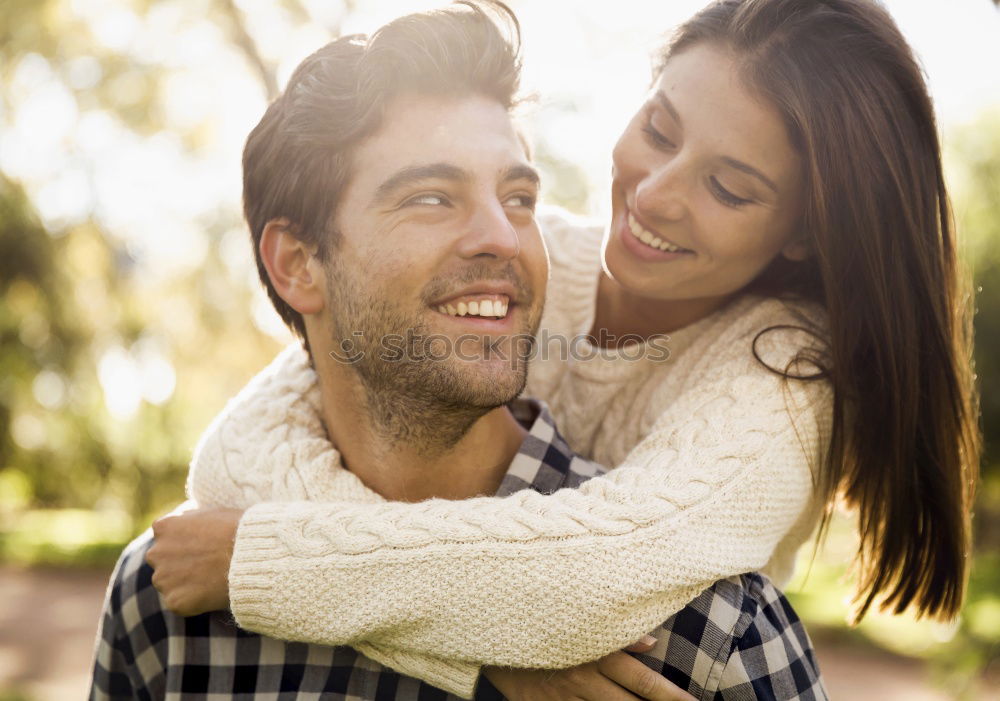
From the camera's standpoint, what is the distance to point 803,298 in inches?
97.8

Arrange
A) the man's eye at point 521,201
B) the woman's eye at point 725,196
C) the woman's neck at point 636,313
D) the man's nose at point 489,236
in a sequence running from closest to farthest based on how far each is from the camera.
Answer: the man's nose at point 489,236 < the man's eye at point 521,201 < the woman's eye at point 725,196 < the woman's neck at point 636,313

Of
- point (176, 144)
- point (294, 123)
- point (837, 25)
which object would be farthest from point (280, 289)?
point (176, 144)

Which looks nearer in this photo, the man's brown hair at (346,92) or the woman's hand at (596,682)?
the woman's hand at (596,682)

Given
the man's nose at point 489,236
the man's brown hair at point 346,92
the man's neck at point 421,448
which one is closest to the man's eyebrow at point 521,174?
the man's nose at point 489,236

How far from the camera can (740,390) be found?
2141 mm

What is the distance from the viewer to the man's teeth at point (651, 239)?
8.13 feet

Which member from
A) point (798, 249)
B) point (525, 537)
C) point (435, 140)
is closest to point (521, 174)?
point (435, 140)

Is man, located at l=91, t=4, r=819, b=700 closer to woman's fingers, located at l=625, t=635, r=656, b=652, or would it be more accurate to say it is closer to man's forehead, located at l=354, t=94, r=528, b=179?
man's forehead, located at l=354, t=94, r=528, b=179

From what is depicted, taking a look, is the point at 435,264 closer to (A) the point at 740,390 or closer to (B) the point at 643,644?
(A) the point at 740,390

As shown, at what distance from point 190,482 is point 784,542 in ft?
5.34

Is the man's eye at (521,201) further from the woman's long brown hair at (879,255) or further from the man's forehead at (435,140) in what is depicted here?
the woman's long brown hair at (879,255)

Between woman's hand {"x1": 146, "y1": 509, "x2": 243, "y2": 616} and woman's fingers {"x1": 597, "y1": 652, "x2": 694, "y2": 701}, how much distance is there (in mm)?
847

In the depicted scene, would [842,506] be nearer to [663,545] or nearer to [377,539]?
[663,545]

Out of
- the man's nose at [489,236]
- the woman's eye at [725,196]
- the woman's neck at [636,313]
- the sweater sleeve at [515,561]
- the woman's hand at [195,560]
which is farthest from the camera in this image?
the woman's neck at [636,313]
